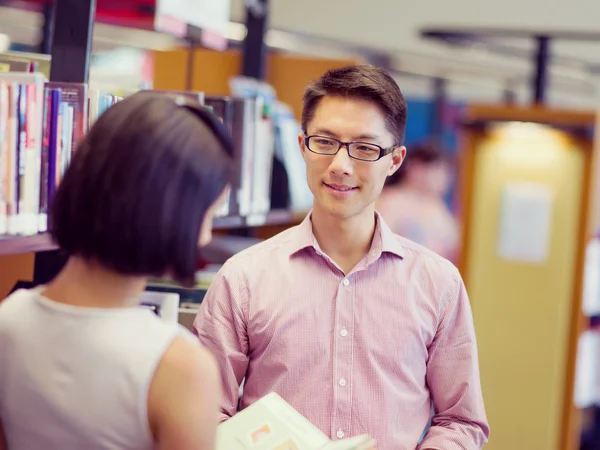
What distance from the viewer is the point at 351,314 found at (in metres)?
1.78

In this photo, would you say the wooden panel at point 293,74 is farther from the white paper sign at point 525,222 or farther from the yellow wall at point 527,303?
the white paper sign at point 525,222

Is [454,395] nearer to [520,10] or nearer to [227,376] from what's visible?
[227,376]

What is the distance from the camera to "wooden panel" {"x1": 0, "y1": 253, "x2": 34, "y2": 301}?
1.96m

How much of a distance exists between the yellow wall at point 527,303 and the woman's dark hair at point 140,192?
3.82 metres

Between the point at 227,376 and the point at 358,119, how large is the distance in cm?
59

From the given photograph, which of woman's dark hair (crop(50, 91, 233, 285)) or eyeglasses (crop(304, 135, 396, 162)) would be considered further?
eyeglasses (crop(304, 135, 396, 162))

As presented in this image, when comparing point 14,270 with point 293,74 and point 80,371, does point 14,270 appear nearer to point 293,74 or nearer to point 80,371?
point 80,371

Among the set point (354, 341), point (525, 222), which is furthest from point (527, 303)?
point (354, 341)

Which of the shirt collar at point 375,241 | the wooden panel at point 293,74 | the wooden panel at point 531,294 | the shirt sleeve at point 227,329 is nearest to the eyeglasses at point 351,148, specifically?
the shirt collar at point 375,241

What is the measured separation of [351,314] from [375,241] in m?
0.17

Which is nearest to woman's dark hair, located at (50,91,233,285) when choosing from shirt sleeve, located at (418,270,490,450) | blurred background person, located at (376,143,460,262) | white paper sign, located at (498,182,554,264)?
shirt sleeve, located at (418,270,490,450)

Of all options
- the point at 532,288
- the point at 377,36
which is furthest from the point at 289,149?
the point at 377,36

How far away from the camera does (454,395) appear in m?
1.80

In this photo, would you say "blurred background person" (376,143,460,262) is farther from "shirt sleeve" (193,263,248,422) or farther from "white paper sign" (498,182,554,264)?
"shirt sleeve" (193,263,248,422)
